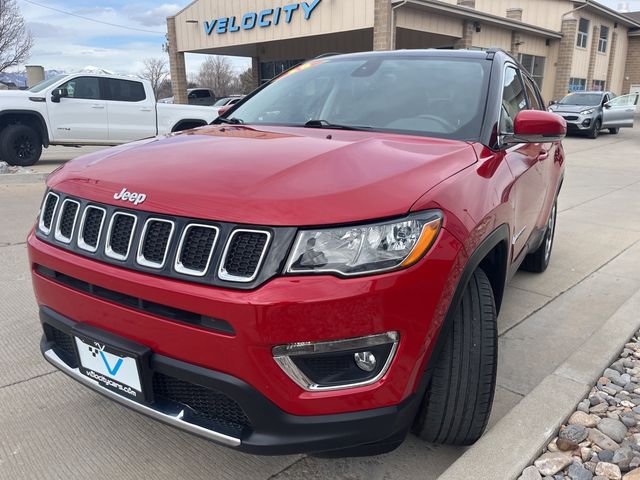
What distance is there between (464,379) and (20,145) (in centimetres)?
1004

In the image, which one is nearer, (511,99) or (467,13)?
(511,99)

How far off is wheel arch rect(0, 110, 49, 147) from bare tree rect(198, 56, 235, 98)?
46462 millimetres

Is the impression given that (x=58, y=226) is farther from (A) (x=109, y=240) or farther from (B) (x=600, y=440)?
(B) (x=600, y=440)

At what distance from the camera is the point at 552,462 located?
212 cm

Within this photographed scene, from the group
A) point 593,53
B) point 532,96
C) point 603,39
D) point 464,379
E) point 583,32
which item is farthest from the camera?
point 603,39

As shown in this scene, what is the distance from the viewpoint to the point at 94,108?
10641 millimetres

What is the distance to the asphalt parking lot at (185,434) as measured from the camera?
7.20 ft

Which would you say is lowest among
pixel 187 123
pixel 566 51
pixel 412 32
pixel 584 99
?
pixel 187 123

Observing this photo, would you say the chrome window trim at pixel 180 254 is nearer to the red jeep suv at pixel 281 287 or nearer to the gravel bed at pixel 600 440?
the red jeep suv at pixel 281 287

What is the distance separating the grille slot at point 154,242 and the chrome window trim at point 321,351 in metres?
0.50

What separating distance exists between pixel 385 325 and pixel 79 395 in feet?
5.99

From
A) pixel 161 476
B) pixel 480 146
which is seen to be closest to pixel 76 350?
pixel 161 476

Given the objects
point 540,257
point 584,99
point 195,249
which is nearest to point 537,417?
point 195,249

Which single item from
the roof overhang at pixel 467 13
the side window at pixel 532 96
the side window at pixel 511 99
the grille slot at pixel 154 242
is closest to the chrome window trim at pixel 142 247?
the grille slot at pixel 154 242
